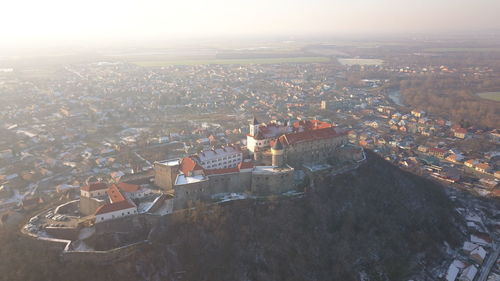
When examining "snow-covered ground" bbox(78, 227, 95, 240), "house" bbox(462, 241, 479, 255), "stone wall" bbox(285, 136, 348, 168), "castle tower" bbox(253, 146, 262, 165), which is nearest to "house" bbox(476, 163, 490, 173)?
"house" bbox(462, 241, 479, 255)

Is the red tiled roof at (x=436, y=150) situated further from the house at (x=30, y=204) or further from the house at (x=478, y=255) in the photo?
the house at (x=30, y=204)

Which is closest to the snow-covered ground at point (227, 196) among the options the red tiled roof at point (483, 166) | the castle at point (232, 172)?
the castle at point (232, 172)

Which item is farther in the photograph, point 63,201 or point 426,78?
point 426,78

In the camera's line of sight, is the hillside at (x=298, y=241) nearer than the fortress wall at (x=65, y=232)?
Yes

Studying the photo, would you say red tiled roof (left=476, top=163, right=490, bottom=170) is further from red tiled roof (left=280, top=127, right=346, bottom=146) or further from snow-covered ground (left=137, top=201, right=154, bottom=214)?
snow-covered ground (left=137, top=201, right=154, bottom=214)

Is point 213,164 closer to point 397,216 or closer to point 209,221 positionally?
point 209,221

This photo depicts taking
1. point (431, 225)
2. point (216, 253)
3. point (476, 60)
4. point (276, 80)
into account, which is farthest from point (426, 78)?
point (216, 253)
